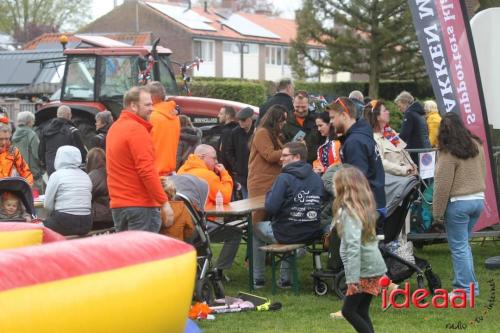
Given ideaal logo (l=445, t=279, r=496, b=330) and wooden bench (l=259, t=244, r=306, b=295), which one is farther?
wooden bench (l=259, t=244, r=306, b=295)

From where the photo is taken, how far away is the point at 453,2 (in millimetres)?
10172

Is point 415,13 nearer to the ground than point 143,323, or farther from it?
farther from it

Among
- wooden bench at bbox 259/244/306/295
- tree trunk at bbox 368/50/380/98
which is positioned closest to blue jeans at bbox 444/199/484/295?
wooden bench at bbox 259/244/306/295

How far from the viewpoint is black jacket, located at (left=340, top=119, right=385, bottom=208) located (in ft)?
27.9

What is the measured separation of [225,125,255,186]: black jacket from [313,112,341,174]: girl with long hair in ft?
4.69

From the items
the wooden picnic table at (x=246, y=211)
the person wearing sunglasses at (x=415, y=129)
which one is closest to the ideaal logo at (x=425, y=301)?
the wooden picnic table at (x=246, y=211)

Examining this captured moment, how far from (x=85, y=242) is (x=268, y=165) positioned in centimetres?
525

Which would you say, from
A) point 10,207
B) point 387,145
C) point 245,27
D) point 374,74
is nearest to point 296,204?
point 387,145

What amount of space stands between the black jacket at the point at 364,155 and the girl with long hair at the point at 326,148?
52.7 inches

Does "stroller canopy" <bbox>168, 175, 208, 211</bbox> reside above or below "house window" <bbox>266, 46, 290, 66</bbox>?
below

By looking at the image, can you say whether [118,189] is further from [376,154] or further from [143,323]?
[143,323]

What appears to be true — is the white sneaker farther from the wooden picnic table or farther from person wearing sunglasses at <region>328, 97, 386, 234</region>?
the wooden picnic table

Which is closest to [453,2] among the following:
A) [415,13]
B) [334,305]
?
[415,13]

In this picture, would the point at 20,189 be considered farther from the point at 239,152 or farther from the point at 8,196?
the point at 239,152
